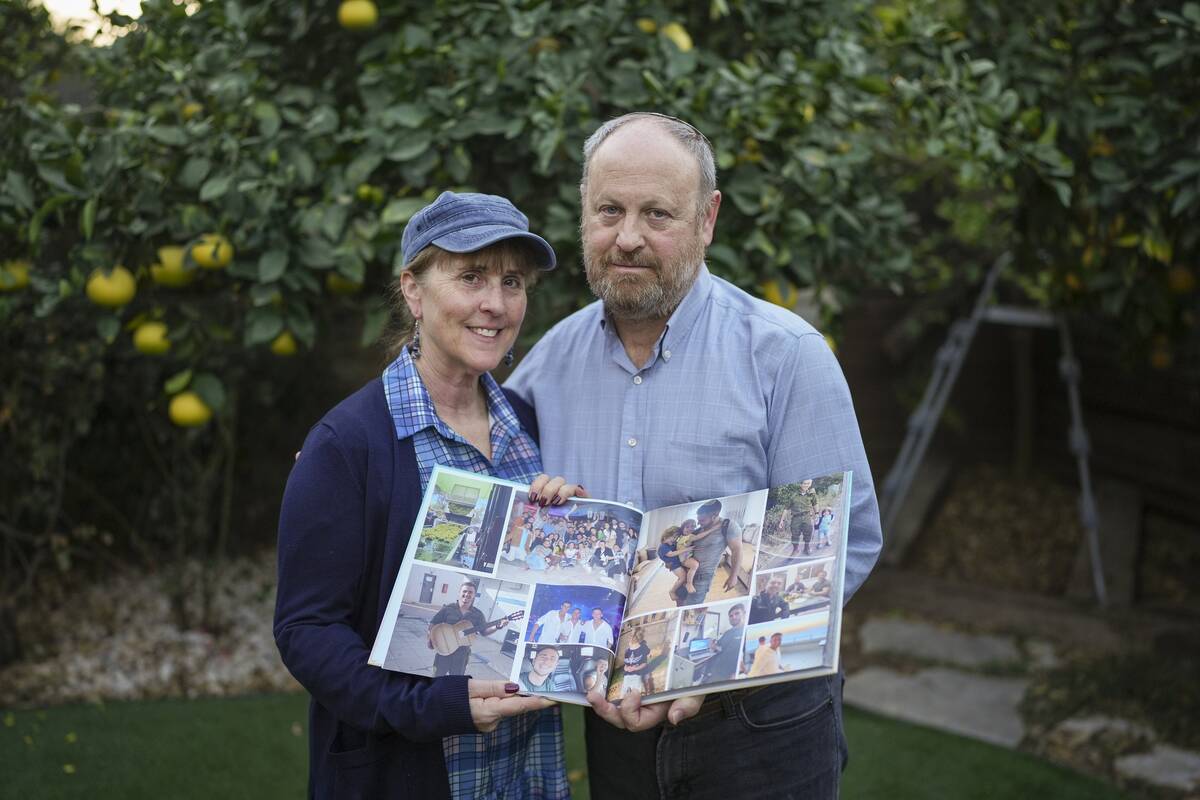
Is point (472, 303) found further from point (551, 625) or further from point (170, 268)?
point (170, 268)

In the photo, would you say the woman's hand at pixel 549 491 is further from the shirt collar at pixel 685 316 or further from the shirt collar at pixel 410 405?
the shirt collar at pixel 685 316

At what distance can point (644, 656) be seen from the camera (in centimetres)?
161

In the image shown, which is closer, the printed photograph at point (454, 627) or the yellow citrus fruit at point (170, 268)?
the printed photograph at point (454, 627)

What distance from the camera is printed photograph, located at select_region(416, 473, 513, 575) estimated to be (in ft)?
5.35

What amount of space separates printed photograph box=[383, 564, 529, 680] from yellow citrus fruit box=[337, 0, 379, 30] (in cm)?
192

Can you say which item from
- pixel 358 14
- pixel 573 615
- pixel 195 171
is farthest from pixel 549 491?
pixel 358 14

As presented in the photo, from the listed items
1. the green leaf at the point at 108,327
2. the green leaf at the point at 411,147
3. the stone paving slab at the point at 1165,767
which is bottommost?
the stone paving slab at the point at 1165,767

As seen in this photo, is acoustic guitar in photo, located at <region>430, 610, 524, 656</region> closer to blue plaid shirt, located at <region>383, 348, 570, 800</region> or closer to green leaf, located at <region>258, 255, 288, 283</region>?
blue plaid shirt, located at <region>383, 348, 570, 800</region>

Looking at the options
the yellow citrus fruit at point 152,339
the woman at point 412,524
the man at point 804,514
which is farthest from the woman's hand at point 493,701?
the yellow citrus fruit at point 152,339

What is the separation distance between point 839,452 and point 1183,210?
6.65 ft

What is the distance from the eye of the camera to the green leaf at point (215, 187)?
265 cm

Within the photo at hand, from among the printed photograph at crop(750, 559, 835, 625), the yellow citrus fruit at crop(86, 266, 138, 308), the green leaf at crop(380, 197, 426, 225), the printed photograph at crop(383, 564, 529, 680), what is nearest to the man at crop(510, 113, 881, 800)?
the printed photograph at crop(750, 559, 835, 625)

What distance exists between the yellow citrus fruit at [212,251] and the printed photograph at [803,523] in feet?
5.50

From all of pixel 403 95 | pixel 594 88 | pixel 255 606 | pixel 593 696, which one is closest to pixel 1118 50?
pixel 594 88
